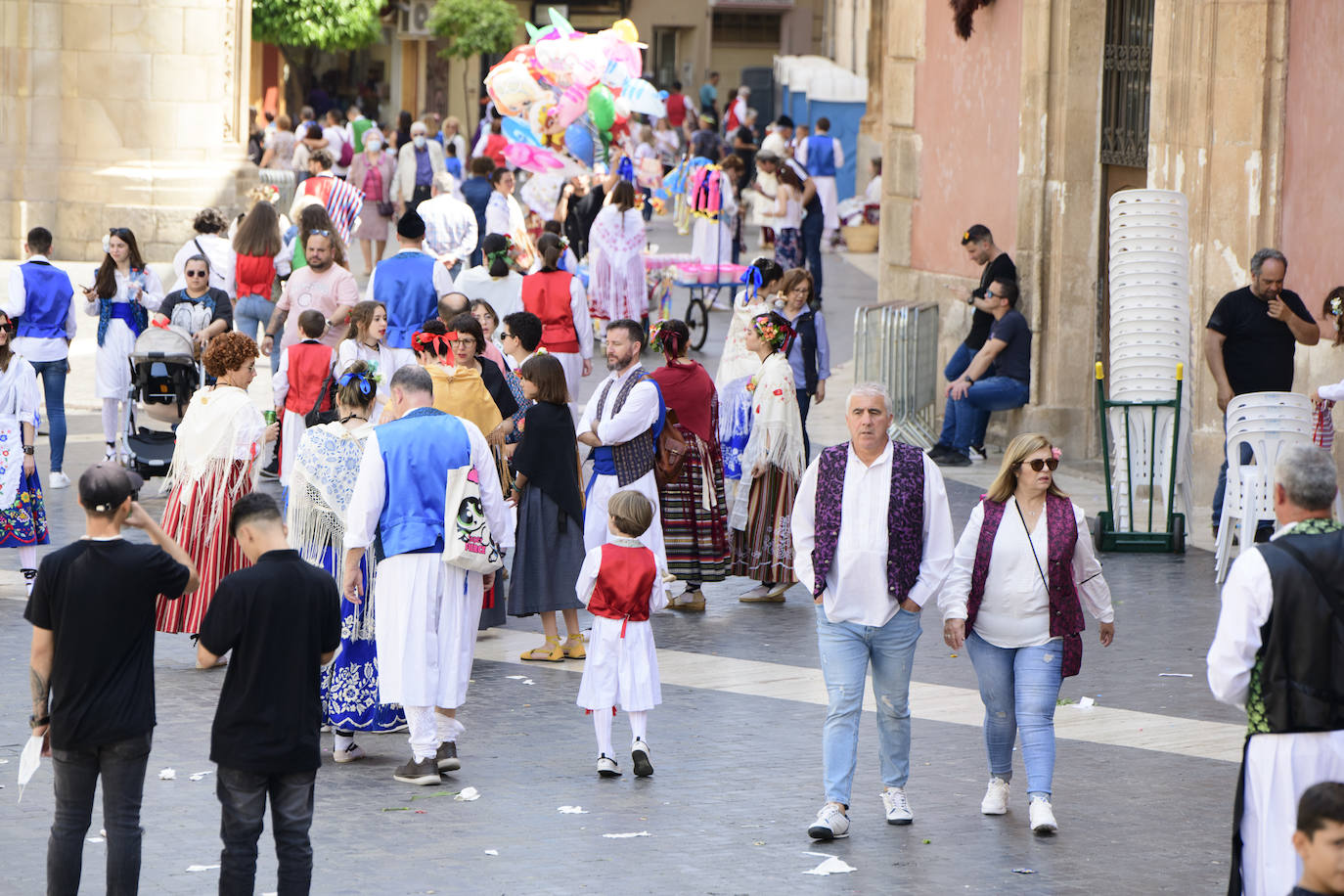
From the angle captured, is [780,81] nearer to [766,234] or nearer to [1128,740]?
[766,234]

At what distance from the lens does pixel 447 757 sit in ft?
26.6

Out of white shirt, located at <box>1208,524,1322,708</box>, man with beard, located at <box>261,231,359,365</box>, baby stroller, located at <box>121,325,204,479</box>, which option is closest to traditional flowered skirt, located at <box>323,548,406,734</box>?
white shirt, located at <box>1208,524,1322,708</box>

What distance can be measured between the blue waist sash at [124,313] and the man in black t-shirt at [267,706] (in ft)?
27.8

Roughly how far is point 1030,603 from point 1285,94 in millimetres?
7308

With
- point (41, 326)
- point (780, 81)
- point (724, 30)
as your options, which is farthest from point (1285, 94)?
point (724, 30)

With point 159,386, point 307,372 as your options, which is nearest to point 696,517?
point 307,372

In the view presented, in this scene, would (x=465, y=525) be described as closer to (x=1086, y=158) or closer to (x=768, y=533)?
(x=768, y=533)

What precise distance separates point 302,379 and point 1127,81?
758 cm

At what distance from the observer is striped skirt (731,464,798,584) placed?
1136 cm

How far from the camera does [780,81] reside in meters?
46.7

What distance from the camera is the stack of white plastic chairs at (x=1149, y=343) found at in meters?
12.7

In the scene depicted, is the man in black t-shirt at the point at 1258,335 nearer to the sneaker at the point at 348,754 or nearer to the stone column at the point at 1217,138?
the stone column at the point at 1217,138

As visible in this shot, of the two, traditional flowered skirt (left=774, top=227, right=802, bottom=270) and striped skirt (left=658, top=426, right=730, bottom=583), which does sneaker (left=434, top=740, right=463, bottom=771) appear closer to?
striped skirt (left=658, top=426, right=730, bottom=583)

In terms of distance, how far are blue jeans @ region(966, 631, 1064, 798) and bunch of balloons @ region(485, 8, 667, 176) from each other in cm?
1730
